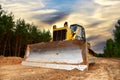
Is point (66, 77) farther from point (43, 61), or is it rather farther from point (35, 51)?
point (35, 51)

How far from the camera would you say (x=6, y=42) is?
39844 millimetres

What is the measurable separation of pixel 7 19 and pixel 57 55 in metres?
25.8

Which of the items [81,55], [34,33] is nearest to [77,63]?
[81,55]

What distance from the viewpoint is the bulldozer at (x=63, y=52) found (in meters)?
12.3

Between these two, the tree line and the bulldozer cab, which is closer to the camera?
the bulldozer cab

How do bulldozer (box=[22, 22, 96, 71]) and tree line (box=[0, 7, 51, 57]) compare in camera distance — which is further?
tree line (box=[0, 7, 51, 57])

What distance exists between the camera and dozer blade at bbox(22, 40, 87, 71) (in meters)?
12.2

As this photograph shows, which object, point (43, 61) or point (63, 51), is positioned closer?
point (63, 51)

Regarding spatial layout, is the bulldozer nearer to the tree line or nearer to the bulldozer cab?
the bulldozer cab

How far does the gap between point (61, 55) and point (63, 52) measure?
193 millimetres

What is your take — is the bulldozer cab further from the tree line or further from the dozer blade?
the tree line

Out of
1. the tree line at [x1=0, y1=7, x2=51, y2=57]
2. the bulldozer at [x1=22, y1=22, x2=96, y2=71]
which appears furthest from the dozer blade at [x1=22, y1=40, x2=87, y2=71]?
the tree line at [x1=0, y1=7, x2=51, y2=57]

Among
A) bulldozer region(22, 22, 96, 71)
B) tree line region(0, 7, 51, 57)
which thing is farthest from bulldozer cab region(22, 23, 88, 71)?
tree line region(0, 7, 51, 57)

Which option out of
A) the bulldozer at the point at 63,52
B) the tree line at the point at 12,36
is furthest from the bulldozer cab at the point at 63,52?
the tree line at the point at 12,36
